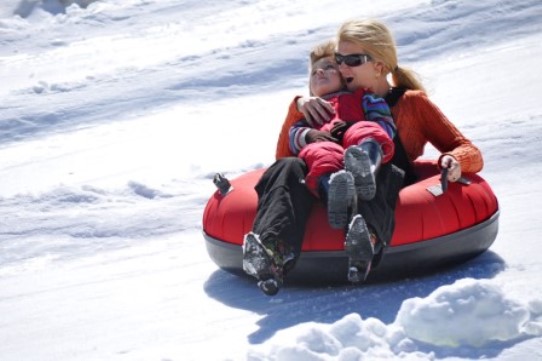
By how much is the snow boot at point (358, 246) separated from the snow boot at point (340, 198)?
94 millimetres

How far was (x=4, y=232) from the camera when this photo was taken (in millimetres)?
5648

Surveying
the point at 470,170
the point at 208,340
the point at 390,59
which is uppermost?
the point at 390,59

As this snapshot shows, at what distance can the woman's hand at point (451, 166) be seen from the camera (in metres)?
4.09

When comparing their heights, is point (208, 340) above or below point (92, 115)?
above

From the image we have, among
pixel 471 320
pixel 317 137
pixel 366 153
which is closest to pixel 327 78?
pixel 317 137

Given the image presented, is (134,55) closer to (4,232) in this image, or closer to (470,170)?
(4,232)

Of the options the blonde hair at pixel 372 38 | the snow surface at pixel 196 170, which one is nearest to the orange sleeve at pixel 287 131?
the blonde hair at pixel 372 38

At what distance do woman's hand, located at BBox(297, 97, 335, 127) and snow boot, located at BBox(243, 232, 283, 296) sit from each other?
77 cm

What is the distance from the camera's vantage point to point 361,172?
369 centimetres

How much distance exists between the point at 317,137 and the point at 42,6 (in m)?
7.42

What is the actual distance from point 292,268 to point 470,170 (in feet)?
3.04

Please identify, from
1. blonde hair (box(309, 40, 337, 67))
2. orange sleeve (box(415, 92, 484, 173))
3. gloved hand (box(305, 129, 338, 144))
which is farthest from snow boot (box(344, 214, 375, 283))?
blonde hair (box(309, 40, 337, 67))

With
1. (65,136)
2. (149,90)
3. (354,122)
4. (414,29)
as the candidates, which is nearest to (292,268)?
(354,122)

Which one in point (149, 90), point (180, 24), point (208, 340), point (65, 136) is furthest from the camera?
point (180, 24)
